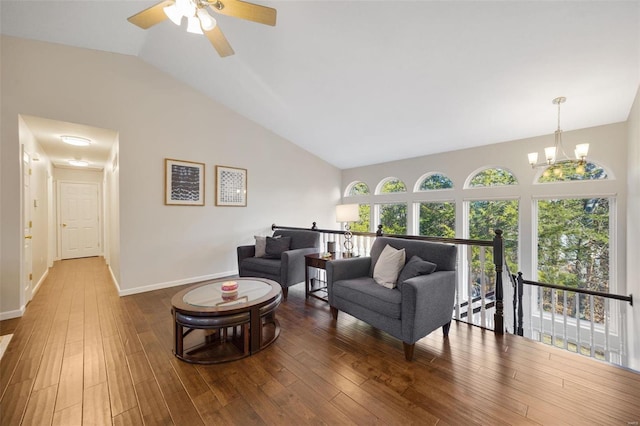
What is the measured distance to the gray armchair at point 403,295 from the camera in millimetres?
1964

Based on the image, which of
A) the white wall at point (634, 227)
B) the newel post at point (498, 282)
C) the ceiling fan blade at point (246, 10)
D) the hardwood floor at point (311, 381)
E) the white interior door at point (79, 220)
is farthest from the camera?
the white interior door at point (79, 220)

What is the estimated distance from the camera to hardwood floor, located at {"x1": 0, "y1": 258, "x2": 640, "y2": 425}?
1.46m

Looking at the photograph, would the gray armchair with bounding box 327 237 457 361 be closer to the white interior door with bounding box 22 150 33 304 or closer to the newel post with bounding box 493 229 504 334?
the newel post with bounding box 493 229 504 334

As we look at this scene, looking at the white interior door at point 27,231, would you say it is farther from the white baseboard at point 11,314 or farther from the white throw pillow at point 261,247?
the white throw pillow at point 261,247

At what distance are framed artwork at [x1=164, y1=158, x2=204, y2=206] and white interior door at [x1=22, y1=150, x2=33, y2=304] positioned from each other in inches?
57.8

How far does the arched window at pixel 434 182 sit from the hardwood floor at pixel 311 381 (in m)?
3.32

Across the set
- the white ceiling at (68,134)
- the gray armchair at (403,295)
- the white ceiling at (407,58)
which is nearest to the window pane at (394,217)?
the white ceiling at (407,58)

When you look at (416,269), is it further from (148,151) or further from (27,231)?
(27,231)

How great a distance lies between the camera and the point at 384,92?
11.6 feet

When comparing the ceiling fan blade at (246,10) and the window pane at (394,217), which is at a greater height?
the ceiling fan blade at (246,10)

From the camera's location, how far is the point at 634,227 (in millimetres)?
2926

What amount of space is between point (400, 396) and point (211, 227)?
3856mm

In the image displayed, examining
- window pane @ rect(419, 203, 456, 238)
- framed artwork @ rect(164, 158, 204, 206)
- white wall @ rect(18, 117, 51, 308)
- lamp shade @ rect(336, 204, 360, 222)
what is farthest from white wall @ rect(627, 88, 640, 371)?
white wall @ rect(18, 117, 51, 308)

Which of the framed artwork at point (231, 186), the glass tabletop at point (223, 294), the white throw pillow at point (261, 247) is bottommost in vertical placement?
the glass tabletop at point (223, 294)
